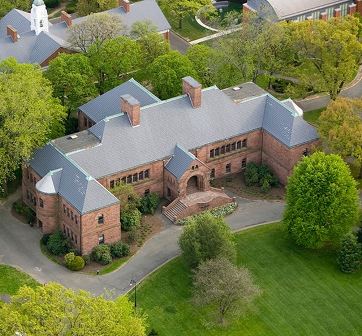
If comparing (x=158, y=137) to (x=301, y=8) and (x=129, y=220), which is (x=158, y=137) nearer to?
(x=129, y=220)

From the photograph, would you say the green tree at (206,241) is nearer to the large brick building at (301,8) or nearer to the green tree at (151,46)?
the green tree at (151,46)

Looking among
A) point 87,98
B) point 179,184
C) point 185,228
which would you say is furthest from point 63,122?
point 185,228

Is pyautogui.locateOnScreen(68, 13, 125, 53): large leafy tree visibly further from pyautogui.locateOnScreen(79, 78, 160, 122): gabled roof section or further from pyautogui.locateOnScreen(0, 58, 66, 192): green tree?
pyautogui.locateOnScreen(0, 58, 66, 192): green tree

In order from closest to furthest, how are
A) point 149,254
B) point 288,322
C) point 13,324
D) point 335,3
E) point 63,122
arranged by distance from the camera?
point 13,324
point 288,322
point 149,254
point 63,122
point 335,3

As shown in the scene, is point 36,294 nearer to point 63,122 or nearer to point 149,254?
point 149,254

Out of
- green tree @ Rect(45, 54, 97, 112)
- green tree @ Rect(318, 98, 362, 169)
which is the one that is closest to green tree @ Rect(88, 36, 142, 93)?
green tree @ Rect(45, 54, 97, 112)

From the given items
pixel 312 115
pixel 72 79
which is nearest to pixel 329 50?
pixel 312 115

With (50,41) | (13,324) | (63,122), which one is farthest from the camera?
(50,41)
